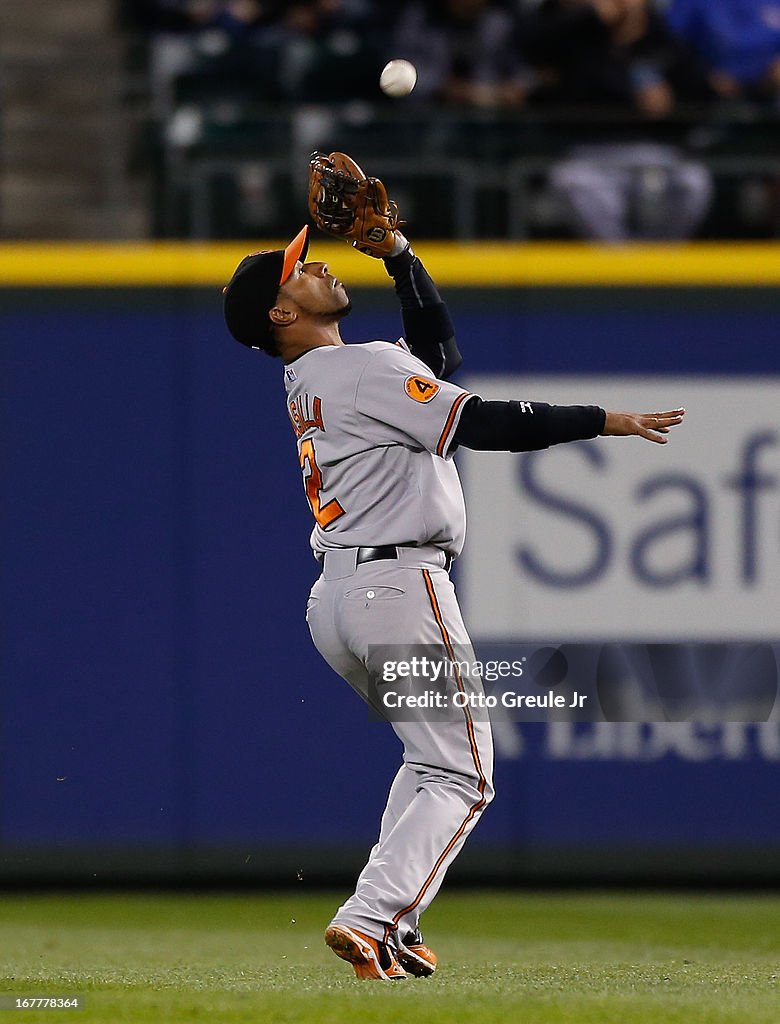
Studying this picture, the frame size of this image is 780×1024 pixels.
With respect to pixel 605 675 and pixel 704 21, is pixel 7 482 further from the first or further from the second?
pixel 704 21

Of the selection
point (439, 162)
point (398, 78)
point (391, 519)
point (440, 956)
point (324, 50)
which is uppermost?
point (324, 50)

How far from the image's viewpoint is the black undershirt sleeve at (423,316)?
4.70m

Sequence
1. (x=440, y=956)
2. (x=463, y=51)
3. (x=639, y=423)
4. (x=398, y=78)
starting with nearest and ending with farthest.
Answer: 1. (x=639, y=423)
2. (x=398, y=78)
3. (x=440, y=956)
4. (x=463, y=51)

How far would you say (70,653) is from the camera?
22.2ft

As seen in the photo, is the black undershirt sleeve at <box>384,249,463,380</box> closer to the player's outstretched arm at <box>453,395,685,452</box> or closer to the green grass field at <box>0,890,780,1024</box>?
the player's outstretched arm at <box>453,395,685,452</box>

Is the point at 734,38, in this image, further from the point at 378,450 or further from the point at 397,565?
the point at 397,565

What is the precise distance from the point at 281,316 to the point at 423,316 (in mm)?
476

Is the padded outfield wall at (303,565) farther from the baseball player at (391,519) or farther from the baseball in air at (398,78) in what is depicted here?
the baseball player at (391,519)

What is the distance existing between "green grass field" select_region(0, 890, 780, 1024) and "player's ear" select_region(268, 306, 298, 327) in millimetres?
1559

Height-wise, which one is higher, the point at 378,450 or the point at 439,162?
the point at 439,162

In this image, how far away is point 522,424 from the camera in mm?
4031

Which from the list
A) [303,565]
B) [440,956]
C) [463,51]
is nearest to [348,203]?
[440,956]

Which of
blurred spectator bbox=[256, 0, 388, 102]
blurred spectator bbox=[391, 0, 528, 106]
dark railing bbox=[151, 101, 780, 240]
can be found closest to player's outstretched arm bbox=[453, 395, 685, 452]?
dark railing bbox=[151, 101, 780, 240]

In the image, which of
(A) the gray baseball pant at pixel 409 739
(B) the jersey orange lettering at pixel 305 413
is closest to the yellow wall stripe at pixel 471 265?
(B) the jersey orange lettering at pixel 305 413
